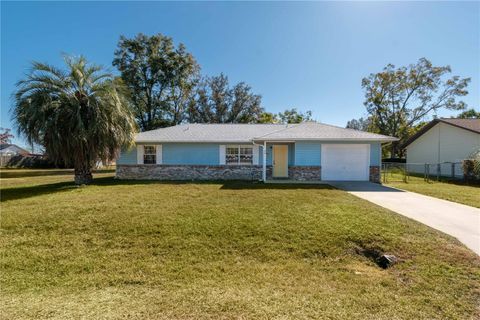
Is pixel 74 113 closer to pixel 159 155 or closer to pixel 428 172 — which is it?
pixel 159 155

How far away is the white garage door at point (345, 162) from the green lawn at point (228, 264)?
602 centimetres

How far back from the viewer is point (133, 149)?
14594mm

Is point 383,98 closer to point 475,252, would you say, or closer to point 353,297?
point 475,252

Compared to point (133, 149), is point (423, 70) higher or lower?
higher

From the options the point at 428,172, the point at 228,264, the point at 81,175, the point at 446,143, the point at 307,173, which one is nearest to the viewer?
the point at 228,264

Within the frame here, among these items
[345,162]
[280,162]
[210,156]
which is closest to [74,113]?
[210,156]

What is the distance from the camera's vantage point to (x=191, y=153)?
47.6 ft

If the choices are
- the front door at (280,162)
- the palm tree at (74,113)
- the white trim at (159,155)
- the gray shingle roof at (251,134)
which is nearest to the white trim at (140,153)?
the gray shingle roof at (251,134)

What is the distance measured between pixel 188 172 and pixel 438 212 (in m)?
11.9

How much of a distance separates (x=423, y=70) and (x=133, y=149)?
3515cm

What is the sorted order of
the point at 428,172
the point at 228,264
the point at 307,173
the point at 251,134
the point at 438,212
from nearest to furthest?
the point at 228,264
the point at 438,212
the point at 307,173
the point at 428,172
the point at 251,134

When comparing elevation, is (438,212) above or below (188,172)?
below

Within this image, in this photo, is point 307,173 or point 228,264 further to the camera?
point 307,173

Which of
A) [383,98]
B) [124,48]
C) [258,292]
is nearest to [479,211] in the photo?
[258,292]
